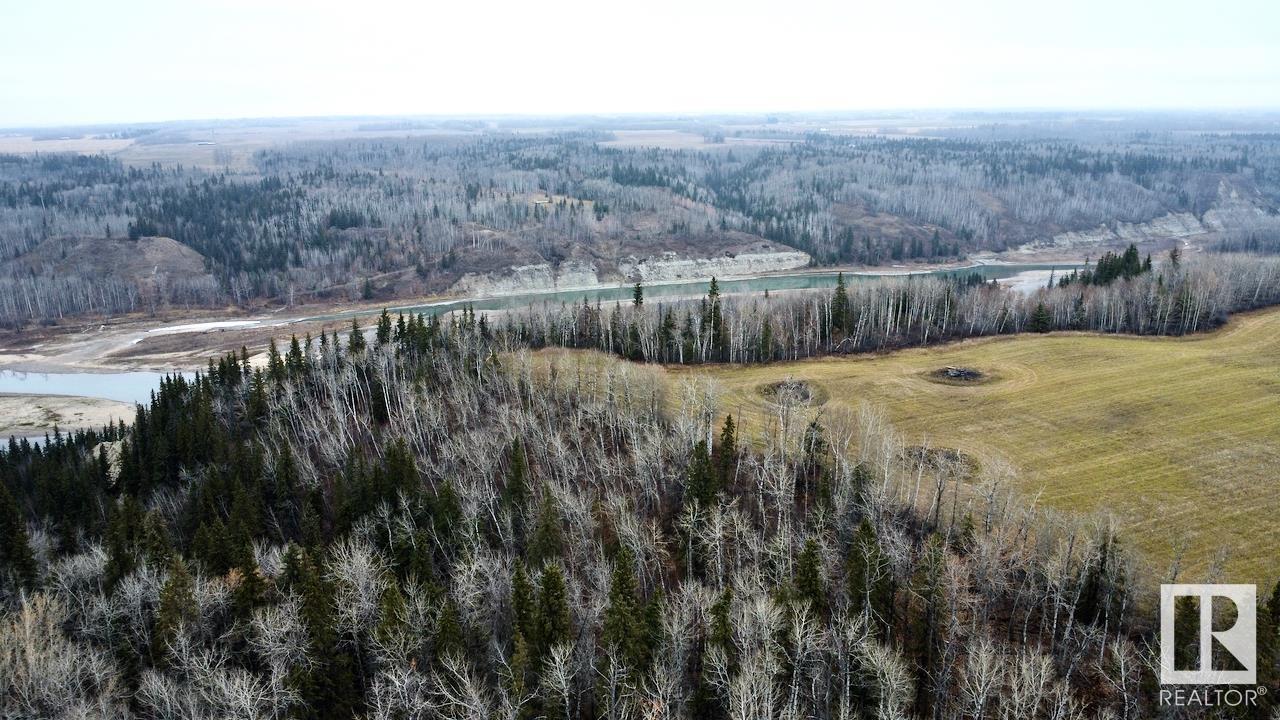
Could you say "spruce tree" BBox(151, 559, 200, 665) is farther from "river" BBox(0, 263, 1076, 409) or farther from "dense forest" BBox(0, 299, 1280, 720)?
"river" BBox(0, 263, 1076, 409)

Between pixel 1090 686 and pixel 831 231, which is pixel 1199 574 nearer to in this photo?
pixel 1090 686

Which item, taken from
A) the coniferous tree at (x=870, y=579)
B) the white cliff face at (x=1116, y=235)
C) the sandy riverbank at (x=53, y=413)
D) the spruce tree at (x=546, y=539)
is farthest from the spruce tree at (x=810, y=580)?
the white cliff face at (x=1116, y=235)

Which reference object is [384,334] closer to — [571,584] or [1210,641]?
[571,584]

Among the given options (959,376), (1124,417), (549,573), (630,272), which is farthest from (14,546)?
(630,272)

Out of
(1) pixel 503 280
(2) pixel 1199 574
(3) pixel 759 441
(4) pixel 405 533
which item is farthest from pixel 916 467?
(1) pixel 503 280

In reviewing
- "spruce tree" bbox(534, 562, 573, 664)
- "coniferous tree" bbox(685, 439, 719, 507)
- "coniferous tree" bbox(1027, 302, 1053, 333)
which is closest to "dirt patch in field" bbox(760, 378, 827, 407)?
"coniferous tree" bbox(685, 439, 719, 507)

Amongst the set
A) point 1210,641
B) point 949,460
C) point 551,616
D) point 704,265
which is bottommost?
point 704,265
